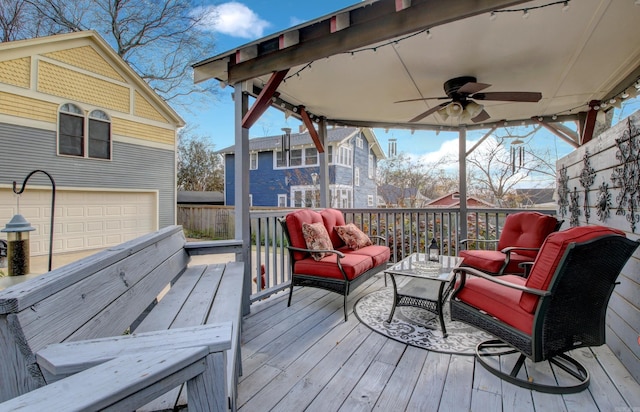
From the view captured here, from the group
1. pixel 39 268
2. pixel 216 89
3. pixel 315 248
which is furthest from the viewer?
pixel 216 89

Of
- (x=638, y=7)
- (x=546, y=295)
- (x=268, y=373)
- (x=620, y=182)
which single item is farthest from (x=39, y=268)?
(x=638, y=7)

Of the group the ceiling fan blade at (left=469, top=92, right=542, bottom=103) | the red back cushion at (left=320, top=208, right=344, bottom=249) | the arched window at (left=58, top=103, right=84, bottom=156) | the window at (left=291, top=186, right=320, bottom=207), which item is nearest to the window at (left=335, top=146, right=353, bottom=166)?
the window at (left=291, top=186, right=320, bottom=207)

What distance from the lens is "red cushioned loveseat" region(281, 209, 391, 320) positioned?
116 inches

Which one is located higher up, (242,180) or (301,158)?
(301,158)

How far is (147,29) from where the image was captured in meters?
11.1

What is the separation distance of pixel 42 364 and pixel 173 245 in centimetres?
153

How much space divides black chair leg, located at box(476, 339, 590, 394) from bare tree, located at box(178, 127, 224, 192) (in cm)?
1787

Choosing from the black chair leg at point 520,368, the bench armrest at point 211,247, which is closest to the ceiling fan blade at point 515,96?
the black chair leg at point 520,368

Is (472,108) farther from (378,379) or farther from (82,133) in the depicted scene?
(82,133)

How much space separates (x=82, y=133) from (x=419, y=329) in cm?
997

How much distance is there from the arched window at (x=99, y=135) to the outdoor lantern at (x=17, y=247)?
831 cm

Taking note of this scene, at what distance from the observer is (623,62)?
322 cm

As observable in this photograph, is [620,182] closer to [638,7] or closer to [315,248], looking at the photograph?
[638,7]

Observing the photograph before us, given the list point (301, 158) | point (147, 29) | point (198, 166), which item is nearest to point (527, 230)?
point (301, 158)
